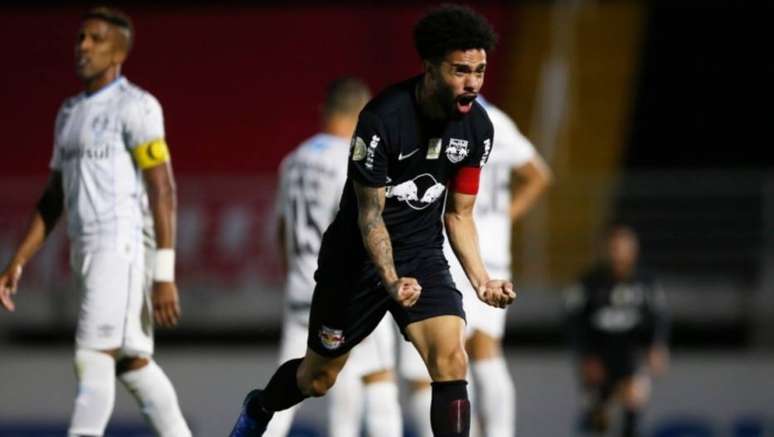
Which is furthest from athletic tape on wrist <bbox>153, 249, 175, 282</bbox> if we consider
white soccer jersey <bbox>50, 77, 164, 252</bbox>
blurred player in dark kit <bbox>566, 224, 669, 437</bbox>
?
blurred player in dark kit <bbox>566, 224, 669, 437</bbox>

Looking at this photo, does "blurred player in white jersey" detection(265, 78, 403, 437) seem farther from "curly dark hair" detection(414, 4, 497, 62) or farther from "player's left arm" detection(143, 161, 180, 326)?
"curly dark hair" detection(414, 4, 497, 62)

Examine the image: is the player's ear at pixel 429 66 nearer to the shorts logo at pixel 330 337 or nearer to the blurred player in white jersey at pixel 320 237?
the shorts logo at pixel 330 337

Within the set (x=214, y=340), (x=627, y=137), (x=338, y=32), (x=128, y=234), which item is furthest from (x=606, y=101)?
(x=128, y=234)

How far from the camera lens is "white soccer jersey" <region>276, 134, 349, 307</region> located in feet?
26.8

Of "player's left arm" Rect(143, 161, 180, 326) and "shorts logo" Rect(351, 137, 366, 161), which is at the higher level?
"shorts logo" Rect(351, 137, 366, 161)

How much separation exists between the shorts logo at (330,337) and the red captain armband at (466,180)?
0.76 m

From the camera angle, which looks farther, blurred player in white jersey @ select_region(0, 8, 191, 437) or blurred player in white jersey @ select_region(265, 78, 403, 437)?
blurred player in white jersey @ select_region(265, 78, 403, 437)

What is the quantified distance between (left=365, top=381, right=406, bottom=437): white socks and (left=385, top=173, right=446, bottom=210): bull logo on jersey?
6.80 feet

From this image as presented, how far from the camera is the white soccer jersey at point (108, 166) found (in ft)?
23.1

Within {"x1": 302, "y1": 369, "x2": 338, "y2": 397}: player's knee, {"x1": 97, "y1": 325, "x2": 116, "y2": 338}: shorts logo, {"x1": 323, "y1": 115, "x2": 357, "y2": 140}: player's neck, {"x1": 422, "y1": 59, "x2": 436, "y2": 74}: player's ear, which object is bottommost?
{"x1": 302, "y1": 369, "x2": 338, "y2": 397}: player's knee

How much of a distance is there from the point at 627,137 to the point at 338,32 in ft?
13.2

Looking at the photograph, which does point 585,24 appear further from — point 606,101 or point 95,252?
point 95,252

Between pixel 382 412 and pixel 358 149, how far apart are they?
95.4 inches

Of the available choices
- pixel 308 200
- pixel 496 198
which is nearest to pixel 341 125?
pixel 308 200
